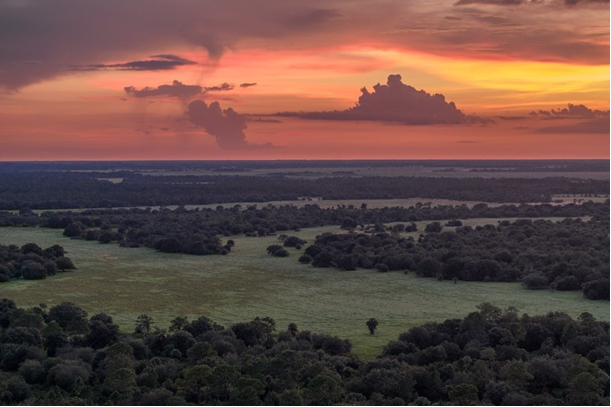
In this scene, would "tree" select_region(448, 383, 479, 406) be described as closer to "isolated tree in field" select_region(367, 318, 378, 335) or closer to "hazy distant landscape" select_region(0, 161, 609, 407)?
"hazy distant landscape" select_region(0, 161, 609, 407)

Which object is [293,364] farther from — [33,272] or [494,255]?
[494,255]

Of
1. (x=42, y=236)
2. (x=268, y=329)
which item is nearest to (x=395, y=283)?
(x=268, y=329)

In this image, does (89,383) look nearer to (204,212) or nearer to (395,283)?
(395,283)

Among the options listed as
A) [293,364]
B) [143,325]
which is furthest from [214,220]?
[293,364]

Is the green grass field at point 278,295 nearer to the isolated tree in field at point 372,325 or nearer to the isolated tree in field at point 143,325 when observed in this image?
the isolated tree in field at point 372,325

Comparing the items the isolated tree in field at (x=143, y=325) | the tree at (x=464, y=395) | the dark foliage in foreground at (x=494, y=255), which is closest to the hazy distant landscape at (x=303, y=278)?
the dark foliage in foreground at (x=494, y=255)

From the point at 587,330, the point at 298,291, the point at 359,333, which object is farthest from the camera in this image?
the point at 298,291
